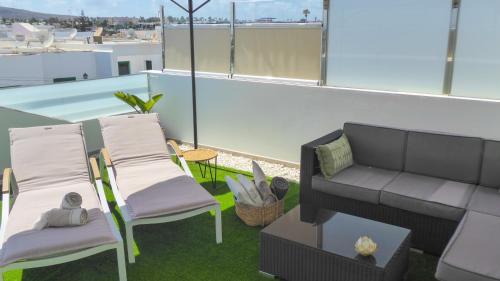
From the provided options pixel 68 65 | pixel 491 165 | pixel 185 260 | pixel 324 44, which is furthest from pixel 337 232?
pixel 68 65

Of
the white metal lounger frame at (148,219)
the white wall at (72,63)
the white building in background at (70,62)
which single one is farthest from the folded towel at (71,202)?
the white building in background at (70,62)

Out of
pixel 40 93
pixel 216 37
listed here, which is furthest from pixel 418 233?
pixel 40 93

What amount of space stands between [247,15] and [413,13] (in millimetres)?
2773

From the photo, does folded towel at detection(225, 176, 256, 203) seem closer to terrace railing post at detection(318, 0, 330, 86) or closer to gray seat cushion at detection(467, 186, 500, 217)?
gray seat cushion at detection(467, 186, 500, 217)

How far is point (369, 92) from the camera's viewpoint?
601cm

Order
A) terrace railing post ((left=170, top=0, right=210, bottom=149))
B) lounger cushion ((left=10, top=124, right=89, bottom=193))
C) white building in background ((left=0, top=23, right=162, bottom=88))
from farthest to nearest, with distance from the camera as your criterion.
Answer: white building in background ((left=0, top=23, right=162, bottom=88)) < terrace railing post ((left=170, top=0, right=210, bottom=149)) < lounger cushion ((left=10, top=124, right=89, bottom=193))

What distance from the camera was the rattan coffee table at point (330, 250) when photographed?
11.1 feet

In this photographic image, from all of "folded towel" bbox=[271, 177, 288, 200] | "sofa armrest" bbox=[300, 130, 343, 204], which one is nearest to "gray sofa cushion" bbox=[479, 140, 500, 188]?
"sofa armrest" bbox=[300, 130, 343, 204]

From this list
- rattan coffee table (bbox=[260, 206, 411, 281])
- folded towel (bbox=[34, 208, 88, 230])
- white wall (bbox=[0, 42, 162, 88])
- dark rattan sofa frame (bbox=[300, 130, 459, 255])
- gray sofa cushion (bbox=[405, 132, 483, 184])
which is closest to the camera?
rattan coffee table (bbox=[260, 206, 411, 281])

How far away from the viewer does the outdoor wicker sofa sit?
3.95 meters

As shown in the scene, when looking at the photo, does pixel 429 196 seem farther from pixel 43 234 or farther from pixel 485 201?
pixel 43 234

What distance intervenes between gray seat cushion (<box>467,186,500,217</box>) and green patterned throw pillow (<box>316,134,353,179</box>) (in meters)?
1.46

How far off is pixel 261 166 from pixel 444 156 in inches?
120

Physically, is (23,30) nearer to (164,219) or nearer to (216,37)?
(216,37)
